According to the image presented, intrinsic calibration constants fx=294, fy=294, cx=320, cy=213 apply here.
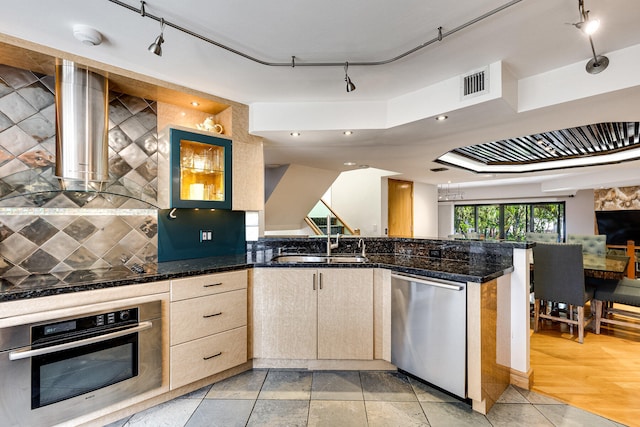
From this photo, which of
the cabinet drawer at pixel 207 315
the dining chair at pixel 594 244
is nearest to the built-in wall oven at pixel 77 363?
the cabinet drawer at pixel 207 315

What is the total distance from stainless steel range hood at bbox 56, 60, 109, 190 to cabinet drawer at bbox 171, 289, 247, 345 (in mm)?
1064

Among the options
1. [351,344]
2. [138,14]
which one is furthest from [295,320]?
[138,14]

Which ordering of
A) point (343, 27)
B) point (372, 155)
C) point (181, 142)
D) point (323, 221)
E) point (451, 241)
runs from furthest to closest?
point (323, 221) < point (372, 155) < point (451, 241) < point (181, 142) < point (343, 27)

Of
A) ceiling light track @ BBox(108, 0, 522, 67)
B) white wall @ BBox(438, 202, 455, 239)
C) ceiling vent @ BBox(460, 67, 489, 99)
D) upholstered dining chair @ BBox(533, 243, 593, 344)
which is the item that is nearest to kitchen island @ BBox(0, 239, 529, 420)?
ceiling vent @ BBox(460, 67, 489, 99)

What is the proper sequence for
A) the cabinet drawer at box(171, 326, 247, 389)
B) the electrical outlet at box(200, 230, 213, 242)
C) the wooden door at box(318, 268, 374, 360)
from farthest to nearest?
the electrical outlet at box(200, 230, 213, 242)
the wooden door at box(318, 268, 374, 360)
the cabinet drawer at box(171, 326, 247, 389)

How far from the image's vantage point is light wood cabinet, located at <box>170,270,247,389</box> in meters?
2.01

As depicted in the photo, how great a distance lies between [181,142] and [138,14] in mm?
989

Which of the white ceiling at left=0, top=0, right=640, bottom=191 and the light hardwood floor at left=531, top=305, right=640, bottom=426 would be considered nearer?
the white ceiling at left=0, top=0, right=640, bottom=191

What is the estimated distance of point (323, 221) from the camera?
6461mm

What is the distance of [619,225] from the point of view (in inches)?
248

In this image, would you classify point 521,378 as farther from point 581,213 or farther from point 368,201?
point 581,213

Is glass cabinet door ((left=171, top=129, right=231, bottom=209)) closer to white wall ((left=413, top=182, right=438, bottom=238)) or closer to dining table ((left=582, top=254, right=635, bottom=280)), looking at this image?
dining table ((left=582, top=254, right=635, bottom=280))

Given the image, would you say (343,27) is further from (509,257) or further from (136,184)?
(509,257)

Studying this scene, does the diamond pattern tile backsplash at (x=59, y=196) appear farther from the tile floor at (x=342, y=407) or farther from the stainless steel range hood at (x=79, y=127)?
the tile floor at (x=342, y=407)
